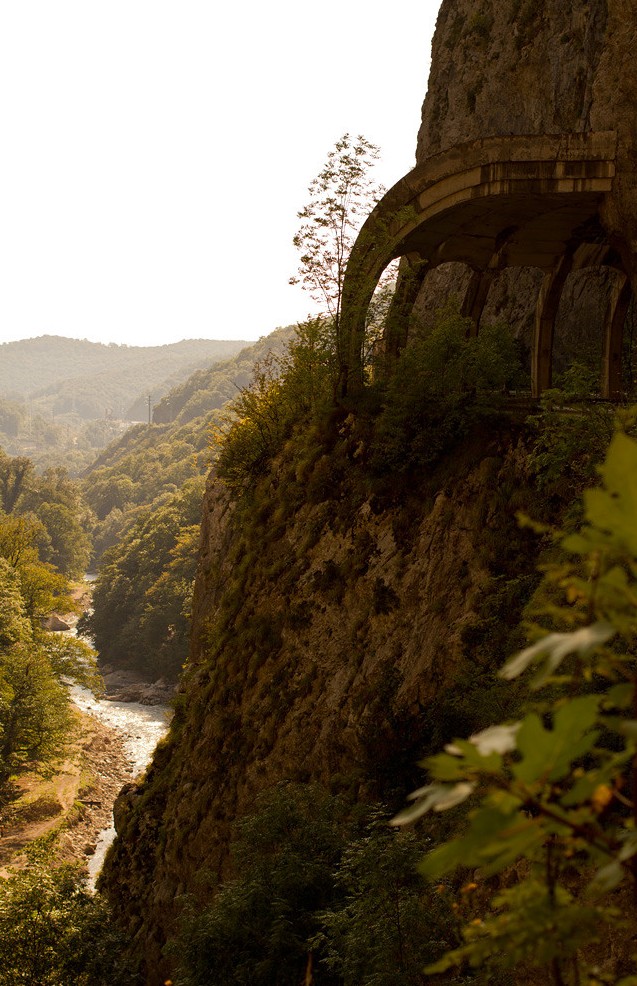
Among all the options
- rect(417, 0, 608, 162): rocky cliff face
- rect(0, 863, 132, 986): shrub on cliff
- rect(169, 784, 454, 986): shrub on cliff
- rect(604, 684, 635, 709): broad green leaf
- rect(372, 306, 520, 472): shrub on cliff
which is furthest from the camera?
rect(417, 0, 608, 162): rocky cliff face

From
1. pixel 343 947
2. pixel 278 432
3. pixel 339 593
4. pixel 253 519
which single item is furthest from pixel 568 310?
pixel 343 947

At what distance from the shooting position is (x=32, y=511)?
85.0 metres

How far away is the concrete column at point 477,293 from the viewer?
1783cm

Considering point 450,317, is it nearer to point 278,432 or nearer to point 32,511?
point 278,432

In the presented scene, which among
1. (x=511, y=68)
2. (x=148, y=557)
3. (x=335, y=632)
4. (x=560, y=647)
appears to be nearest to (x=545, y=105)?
(x=511, y=68)

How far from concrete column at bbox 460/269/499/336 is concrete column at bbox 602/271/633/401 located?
269 cm

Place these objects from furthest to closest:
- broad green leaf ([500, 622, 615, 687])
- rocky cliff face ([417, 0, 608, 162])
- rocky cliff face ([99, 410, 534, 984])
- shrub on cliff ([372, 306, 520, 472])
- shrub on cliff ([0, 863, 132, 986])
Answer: rocky cliff face ([417, 0, 608, 162]) < shrub on cliff ([372, 306, 520, 472]) < shrub on cliff ([0, 863, 132, 986]) < rocky cliff face ([99, 410, 534, 984]) < broad green leaf ([500, 622, 615, 687])

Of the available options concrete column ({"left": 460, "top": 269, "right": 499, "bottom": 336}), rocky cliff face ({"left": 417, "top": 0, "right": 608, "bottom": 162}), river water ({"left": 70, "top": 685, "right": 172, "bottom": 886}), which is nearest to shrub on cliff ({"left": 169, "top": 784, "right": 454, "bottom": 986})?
concrete column ({"left": 460, "top": 269, "right": 499, "bottom": 336})

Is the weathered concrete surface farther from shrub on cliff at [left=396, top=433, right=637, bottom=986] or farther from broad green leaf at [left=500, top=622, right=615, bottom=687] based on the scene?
broad green leaf at [left=500, top=622, right=615, bottom=687]

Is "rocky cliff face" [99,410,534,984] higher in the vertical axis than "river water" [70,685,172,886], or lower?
higher

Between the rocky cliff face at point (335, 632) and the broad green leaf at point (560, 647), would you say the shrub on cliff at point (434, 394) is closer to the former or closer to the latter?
the rocky cliff face at point (335, 632)

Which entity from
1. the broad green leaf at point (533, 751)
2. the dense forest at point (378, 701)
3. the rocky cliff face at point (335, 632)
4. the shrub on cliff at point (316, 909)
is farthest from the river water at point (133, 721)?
the broad green leaf at point (533, 751)

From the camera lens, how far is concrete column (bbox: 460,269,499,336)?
17.8 meters

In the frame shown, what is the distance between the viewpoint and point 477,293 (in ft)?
59.8
